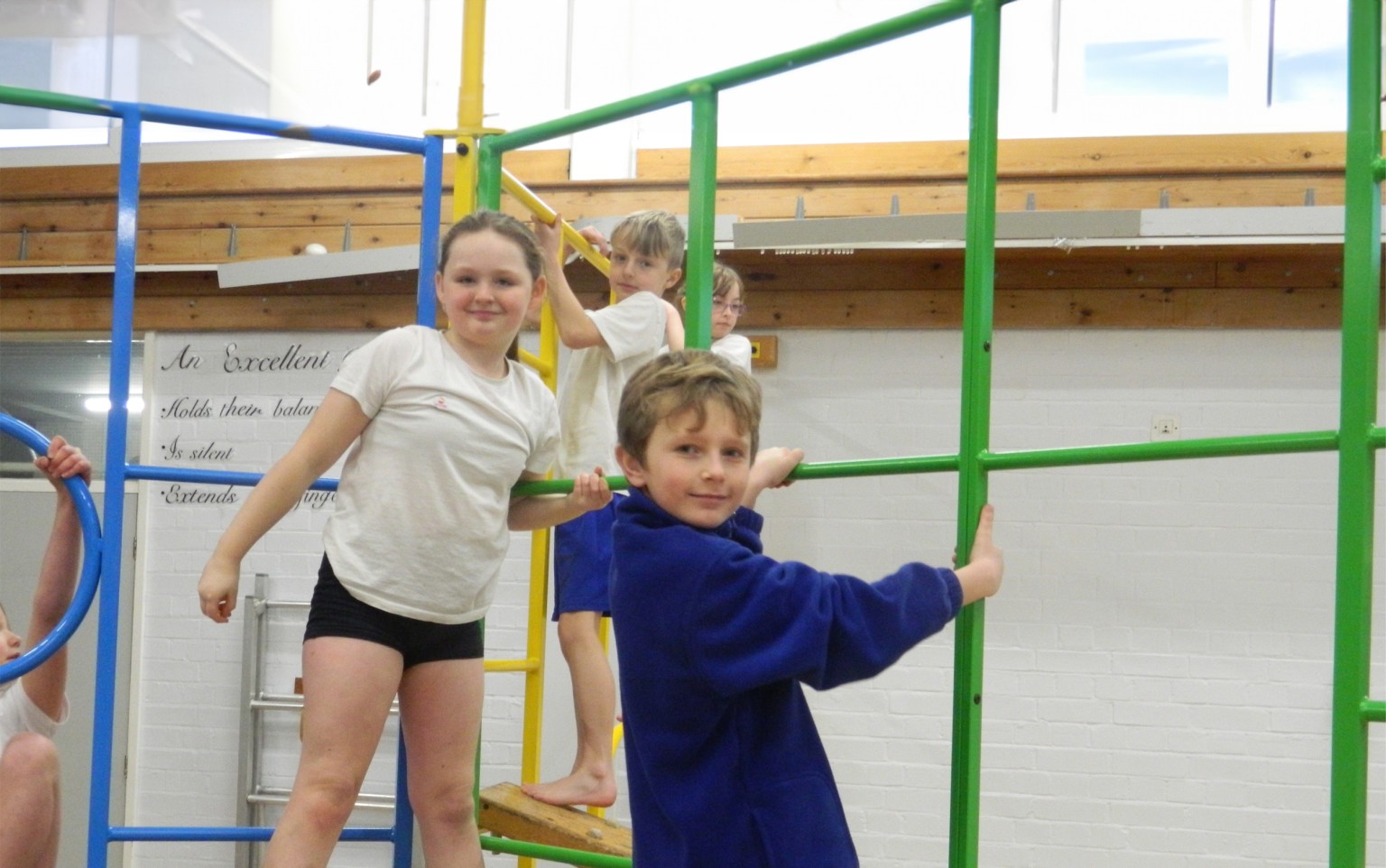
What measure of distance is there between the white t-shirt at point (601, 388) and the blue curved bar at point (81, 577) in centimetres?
78

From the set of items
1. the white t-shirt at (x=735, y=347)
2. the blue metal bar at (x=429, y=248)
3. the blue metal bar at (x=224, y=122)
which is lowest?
the white t-shirt at (x=735, y=347)

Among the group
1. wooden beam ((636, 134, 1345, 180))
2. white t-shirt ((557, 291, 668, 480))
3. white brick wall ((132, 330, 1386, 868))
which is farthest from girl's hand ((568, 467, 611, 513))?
wooden beam ((636, 134, 1345, 180))

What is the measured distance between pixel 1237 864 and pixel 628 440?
142 inches

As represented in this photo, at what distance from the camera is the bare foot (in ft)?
7.97

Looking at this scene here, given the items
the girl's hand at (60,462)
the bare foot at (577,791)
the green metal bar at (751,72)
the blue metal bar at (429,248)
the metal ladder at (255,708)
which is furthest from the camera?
the metal ladder at (255,708)

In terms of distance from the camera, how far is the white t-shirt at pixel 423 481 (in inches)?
69.2

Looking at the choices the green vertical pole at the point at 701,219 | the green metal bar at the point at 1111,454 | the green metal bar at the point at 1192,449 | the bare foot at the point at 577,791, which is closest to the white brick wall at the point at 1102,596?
the bare foot at the point at 577,791

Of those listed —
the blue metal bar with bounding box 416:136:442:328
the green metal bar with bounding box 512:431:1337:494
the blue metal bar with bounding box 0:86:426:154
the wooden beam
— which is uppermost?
the wooden beam

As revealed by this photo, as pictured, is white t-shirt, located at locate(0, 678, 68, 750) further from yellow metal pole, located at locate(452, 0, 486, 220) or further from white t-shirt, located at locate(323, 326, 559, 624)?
yellow metal pole, located at locate(452, 0, 486, 220)

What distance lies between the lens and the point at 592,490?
1811 mm

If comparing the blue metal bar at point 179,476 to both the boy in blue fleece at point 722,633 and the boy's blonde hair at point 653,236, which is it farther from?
the boy in blue fleece at point 722,633

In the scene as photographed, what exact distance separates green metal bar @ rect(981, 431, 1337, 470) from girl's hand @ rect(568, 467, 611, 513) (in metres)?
0.59

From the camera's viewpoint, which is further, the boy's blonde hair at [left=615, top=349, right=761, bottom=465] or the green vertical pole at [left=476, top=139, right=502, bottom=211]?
the green vertical pole at [left=476, top=139, right=502, bottom=211]

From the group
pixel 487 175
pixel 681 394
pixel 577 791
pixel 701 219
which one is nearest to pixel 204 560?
pixel 577 791
